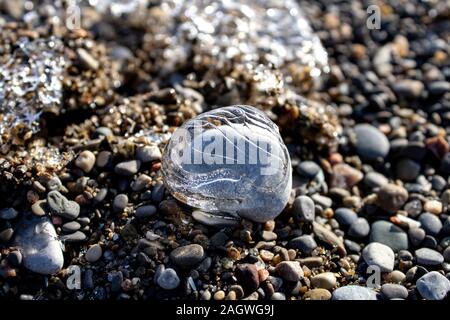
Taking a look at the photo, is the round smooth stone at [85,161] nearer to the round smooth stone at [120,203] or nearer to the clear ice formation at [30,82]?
the round smooth stone at [120,203]

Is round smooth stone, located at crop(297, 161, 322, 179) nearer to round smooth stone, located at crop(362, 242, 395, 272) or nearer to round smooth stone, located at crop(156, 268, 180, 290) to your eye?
round smooth stone, located at crop(362, 242, 395, 272)

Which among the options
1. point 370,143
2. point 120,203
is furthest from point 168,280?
point 370,143

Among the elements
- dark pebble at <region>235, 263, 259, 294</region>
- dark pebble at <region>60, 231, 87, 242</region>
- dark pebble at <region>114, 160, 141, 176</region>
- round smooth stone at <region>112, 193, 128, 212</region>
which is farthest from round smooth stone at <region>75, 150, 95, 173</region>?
dark pebble at <region>235, 263, 259, 294</region>

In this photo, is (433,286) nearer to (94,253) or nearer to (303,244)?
(303,244)

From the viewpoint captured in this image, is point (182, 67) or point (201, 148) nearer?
point (201, 148)

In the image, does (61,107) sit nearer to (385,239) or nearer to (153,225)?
(153,225)

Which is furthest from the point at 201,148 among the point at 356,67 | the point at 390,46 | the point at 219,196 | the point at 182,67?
the point at 390,46
